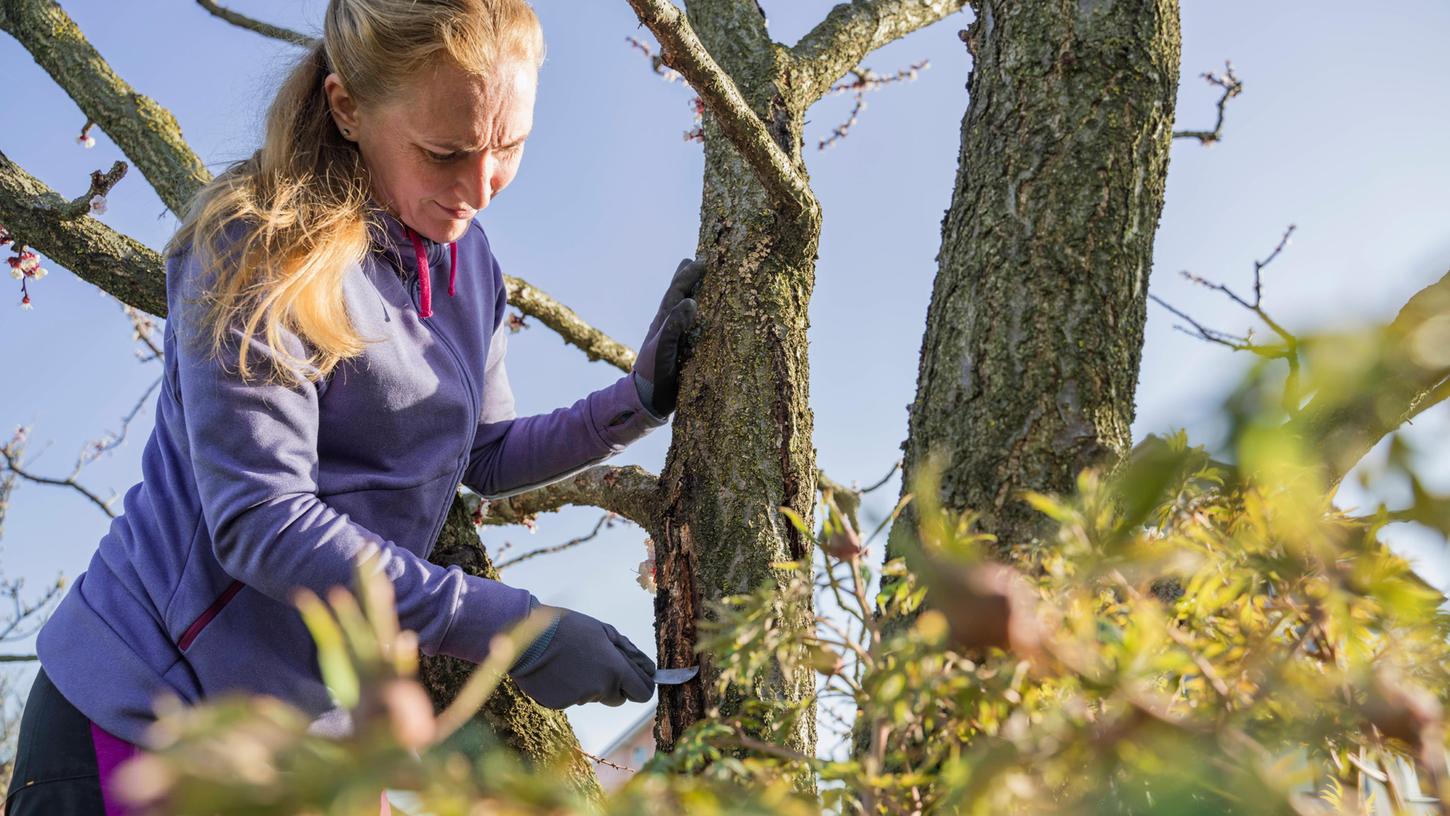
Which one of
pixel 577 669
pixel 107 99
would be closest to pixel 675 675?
pixel 577 669

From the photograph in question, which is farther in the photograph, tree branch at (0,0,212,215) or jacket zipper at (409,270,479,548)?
tree branch at (0,0,212,215)

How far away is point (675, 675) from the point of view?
151cm

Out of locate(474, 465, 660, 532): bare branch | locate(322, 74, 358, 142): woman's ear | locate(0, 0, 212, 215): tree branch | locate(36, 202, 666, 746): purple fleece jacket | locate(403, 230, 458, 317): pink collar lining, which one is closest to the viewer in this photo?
locate(36, 202, 666, 746): purple fleece jacket

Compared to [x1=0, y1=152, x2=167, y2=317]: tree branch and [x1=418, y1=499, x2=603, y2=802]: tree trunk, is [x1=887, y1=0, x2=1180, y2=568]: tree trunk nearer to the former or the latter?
[x1=418, y1=499, x2=603, y2=802]: tree trunk

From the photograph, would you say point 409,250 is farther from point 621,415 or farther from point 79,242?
point 79,242

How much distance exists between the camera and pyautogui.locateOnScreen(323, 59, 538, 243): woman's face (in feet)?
5.24

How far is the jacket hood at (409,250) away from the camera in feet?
5.80

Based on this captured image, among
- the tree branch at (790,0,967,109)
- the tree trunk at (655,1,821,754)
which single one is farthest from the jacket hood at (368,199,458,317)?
the tree branch at (790,0,967,109)

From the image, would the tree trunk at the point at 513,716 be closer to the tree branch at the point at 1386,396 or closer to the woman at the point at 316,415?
the woman at the point at 316,415

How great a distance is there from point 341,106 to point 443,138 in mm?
286

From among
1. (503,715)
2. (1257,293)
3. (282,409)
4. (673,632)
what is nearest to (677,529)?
(673,632)

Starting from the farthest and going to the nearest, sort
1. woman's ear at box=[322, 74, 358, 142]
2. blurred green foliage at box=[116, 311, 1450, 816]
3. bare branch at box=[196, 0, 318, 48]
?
bare branch at box=[196, 0, 318, 48] → woman's ear at box=[322, 74, 358, 142] → blurred green foliage at box=[116, 311, 1450, 816]

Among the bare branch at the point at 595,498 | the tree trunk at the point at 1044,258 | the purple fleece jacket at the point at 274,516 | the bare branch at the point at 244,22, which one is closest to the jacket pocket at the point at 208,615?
the purple fleece jacket at the point at 274,516

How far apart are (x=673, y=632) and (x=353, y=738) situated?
129 centimetres
